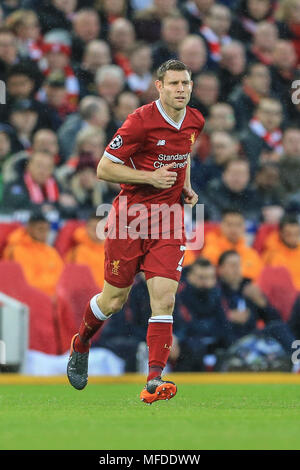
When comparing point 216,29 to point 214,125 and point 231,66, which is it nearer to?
point 231,66

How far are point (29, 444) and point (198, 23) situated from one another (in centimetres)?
989

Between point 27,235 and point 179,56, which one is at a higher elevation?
point 179,56

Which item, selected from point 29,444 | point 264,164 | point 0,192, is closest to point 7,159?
point 0,192

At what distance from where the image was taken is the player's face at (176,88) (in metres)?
6.49

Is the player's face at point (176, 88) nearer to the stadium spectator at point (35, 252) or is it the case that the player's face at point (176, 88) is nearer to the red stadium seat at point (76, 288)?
the red stadium seat at point (76, 288)

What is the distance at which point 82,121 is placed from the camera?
11.8 meters

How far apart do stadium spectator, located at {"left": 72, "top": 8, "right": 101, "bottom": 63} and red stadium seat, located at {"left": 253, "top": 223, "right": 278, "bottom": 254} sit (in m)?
3.41

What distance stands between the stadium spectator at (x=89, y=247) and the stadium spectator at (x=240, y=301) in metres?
1.19

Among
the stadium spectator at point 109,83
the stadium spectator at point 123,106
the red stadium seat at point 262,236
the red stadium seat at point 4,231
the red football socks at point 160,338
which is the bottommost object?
the red football socks at point 160,338

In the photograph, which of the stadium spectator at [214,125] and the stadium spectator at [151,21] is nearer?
the stadium spectator at [214,125]

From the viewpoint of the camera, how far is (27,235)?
988 cm

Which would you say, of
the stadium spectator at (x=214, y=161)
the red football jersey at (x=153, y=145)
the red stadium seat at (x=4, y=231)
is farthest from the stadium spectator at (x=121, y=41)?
the red football jersey at (x=153, y=145)

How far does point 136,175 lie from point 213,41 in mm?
7575
